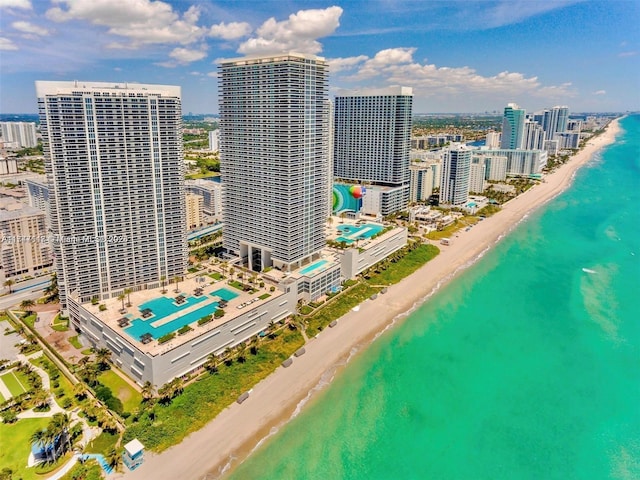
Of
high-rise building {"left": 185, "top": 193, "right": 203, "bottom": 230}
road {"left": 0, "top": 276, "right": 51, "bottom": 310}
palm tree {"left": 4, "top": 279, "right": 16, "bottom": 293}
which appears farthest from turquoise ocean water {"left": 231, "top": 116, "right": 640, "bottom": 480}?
high-rise building {"left": 185, "top": 193, "right": 203, "bottom": 230}

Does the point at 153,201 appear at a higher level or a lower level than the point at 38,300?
higher

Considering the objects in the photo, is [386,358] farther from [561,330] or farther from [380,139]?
[380,139]

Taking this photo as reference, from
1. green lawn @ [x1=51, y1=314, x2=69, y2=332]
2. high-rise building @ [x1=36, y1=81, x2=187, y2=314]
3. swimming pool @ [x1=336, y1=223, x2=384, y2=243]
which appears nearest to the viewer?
high-rise building @ [x1=36, y1=81, x2=187, y2=314]

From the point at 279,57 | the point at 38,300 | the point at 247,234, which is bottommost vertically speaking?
the point at 38,300

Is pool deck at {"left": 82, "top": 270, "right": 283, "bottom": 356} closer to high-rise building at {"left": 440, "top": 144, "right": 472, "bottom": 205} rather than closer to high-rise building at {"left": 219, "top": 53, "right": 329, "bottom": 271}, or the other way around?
high-rise building at {"left": 219, "top": 53, "right": 329, "bottom": 271}

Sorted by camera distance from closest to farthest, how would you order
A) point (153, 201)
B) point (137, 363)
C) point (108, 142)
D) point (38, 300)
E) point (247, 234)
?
point (137, 363) → point (108, 142) → point (153, 201) → point (38, 300) → point (247, 234)

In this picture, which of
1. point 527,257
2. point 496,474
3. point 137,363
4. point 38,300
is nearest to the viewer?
point 496,474

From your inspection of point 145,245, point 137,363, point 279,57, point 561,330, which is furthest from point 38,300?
point 561,330

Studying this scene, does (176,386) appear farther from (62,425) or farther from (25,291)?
(25,291)
